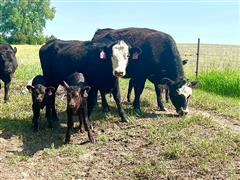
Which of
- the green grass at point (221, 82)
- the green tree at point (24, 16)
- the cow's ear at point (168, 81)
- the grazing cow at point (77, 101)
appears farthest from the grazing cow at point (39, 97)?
the green tree at point (24, 16)

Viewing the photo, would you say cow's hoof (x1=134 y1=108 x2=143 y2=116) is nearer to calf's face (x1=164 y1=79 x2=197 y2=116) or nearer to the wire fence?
calf's face (x1=164 y1=79 x2=197 y2=116)

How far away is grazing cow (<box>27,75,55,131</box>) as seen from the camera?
29.5 ft

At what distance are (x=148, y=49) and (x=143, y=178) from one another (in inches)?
207

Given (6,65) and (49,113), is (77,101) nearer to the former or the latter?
(49,113)

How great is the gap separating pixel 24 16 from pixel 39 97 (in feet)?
268

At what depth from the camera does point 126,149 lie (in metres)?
8.02

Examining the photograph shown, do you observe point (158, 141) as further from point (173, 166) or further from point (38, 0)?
point (38, 0)

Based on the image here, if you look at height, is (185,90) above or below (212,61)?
above

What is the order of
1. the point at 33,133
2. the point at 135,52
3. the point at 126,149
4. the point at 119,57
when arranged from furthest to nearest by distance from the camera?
the point at 135,52
the point at 119,57
the point at 33,133
the point at 126,149

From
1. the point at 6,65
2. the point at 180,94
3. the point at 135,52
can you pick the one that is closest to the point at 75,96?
the point at 135,52

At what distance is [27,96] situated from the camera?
13203mm

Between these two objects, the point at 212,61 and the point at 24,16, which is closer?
the point at 212,61

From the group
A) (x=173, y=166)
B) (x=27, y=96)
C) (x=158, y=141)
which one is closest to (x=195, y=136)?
(x=158, y=141)

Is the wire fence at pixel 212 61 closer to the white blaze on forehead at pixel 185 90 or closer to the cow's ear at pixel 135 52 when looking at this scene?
the white blaze on forehead at pixel 185 90
